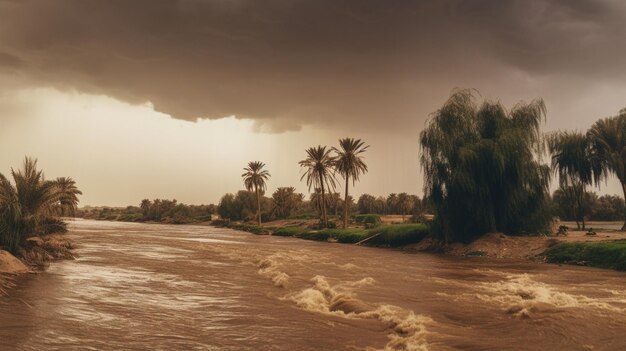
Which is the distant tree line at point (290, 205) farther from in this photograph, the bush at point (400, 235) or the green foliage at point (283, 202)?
the bush at point (400, 235)

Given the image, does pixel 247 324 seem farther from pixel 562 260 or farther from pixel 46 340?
pixel 562 260

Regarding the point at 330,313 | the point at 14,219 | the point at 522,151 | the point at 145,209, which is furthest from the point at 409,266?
the point at 145,209

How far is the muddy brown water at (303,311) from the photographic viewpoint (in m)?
7.74

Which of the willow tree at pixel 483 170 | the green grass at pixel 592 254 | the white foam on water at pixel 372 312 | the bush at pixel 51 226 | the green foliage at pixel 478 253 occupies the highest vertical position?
the willow tree at pixel 483 170

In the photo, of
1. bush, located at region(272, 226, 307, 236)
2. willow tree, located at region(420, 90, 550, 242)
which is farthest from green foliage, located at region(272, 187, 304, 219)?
willow tree, located at region(420, 90, 550, 242)

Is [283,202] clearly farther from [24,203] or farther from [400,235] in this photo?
[24,203]

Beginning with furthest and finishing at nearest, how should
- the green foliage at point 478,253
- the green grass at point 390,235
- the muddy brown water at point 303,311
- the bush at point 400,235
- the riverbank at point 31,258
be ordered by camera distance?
the green grass at point 390,235
the bush at point 400,235
the green foliage at point 478,253
the riverbank at point 31,258
the muddy brown water at point 303,311

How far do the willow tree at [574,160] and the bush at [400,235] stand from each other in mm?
20731

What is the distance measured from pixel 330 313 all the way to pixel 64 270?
1174cm

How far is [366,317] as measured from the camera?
32.4ft

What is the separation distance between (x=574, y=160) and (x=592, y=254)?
27.0m

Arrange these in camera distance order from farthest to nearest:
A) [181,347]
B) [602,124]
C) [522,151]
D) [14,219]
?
1. [602,124]
2. [522,151]
3. [14,219]
4. [181,347]

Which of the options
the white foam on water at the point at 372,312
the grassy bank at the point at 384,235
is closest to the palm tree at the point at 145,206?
the grassy bank at the point at 384,235

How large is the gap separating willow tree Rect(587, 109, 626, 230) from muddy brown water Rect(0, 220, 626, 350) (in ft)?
102
